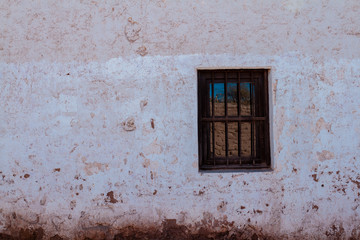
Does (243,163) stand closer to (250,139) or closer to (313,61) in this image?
(250,139)

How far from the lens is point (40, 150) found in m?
3.11

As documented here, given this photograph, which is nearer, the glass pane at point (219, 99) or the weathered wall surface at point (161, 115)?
the weathered wall surface at point (161, 115)

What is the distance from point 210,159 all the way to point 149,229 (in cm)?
99

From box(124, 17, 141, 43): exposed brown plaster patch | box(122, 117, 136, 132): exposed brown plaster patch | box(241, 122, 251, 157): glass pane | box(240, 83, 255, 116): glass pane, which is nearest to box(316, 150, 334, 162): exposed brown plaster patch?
box(241, 122, 251, 157): glass pane

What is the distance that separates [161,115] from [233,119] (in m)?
0.79

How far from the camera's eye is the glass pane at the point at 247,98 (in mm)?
3246

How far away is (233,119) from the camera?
3.20 m

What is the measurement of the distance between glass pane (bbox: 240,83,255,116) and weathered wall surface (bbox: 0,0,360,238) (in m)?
0.24

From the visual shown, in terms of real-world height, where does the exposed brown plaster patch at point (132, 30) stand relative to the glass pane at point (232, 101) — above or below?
above

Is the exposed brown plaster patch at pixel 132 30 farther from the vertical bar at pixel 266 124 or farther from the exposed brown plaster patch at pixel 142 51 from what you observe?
the vertical bar at pixel 266 124

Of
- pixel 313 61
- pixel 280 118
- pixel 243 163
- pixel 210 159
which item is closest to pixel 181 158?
pixel 210 159

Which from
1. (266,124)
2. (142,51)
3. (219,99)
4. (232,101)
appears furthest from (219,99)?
(142,51)

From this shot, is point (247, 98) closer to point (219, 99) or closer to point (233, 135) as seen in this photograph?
point (219, 99)

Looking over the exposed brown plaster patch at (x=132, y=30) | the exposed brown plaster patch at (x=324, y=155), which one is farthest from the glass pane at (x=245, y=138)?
the exposed brown plaster patch at (x=132, y=30)
